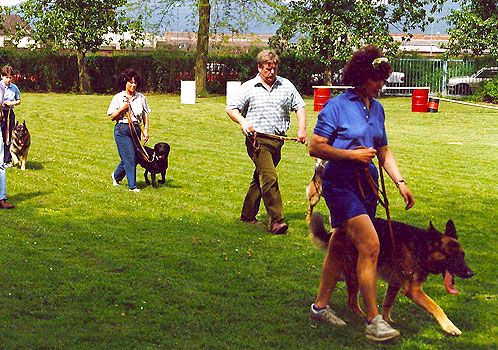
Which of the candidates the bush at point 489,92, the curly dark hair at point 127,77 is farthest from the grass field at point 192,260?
the bush at point 489,92

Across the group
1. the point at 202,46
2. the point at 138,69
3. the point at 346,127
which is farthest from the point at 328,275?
the point at 138,69

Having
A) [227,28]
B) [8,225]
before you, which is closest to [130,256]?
[8,225]

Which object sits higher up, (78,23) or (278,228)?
(78,23)

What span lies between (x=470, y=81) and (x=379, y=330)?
39.0 metres

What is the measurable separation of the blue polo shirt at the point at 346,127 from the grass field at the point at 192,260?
1.24m

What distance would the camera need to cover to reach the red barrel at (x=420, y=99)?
33.7 metres

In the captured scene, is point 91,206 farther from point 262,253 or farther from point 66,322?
point 66,322

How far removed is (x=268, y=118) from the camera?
10664 mm

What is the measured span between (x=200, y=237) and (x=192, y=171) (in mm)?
6402

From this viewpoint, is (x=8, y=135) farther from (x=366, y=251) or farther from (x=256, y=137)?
(x=366, y=251)

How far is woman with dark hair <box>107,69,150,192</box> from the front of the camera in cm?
1366

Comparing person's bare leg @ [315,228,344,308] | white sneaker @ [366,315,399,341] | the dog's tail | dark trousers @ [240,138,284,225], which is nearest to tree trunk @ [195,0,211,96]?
dark trousers @ [240,138,284,225]

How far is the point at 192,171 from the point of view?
16.9m

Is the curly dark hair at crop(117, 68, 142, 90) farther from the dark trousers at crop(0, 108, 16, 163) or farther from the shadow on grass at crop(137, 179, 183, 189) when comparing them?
the dark trousers at crop(0, 108, 16, 163)
